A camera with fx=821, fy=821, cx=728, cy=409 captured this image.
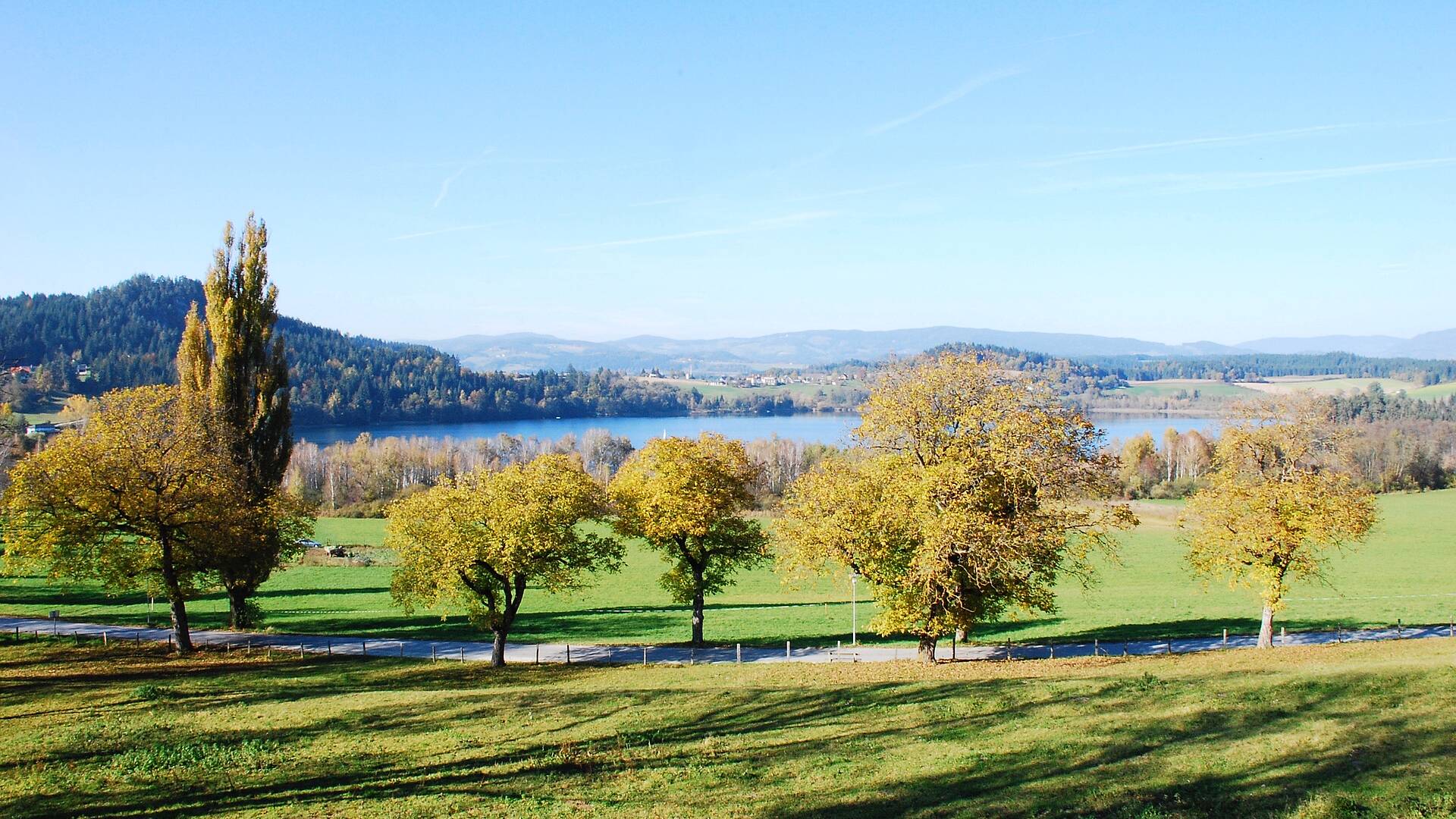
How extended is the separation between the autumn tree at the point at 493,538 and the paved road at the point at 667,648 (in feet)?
9.50

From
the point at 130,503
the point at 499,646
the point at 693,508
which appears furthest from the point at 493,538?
the point at 130,503

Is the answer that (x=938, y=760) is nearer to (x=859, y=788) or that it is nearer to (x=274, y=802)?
(x=859, y=788)

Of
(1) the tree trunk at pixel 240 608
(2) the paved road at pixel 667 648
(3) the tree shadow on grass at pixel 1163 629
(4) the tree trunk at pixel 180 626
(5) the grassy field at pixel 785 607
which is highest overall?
(4) the tree trunk at pixel 180 626

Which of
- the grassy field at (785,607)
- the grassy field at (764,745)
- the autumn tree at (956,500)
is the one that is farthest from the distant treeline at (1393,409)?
the grassy field at (764,745)

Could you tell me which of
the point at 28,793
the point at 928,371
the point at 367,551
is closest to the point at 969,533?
the point at 928,371

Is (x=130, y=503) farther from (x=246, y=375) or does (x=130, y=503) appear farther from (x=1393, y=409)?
(x=1393, y=409)

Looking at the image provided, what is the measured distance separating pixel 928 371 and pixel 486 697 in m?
15.4

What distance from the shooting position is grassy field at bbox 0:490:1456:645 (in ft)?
118

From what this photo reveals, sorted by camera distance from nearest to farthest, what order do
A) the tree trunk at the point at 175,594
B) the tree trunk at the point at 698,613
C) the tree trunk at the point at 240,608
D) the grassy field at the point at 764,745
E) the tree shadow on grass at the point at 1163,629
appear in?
1. the grassy field at the point at 764,745
2. the tree trunk at the point at 175,594
3. the tree trunk at the point at 698,613
4. the tree shadow on grass at the point at 1163,629
5. the tree trunk at the point at 240,608

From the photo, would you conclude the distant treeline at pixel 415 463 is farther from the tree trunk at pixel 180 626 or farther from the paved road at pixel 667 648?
the tree trunk at pixel 180 626

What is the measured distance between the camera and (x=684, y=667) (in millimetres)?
27328

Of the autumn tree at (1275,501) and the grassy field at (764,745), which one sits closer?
the grassy field at (764,745)

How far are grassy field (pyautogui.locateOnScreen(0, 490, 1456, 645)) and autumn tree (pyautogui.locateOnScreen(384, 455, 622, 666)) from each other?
6.93m

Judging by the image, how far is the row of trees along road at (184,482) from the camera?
994 inches
